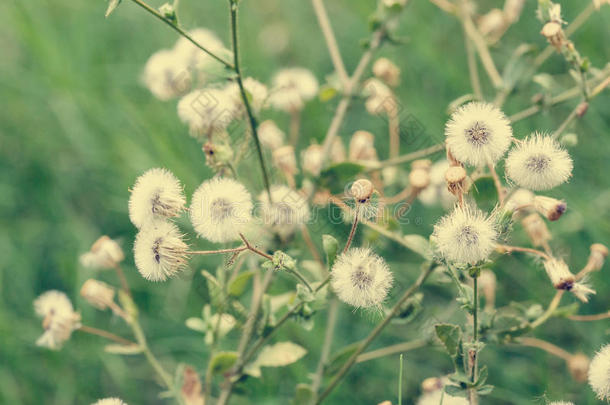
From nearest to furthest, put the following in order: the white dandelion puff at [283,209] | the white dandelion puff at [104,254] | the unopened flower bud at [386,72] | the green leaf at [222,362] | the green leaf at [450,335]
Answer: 1. the green leaf at [450,335]
2. the green leaf at [222,362]
3. the white dandelion puff at [283,209]
4. the white dandelion puff at [104,254]
5. the unopened flower bud at [386,72]

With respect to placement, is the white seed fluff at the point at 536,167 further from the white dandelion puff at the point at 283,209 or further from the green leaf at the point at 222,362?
the green leaf at the point at 222,362

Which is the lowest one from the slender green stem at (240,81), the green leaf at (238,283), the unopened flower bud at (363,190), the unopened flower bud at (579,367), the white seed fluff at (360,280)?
the white seed fluff at (360,280)

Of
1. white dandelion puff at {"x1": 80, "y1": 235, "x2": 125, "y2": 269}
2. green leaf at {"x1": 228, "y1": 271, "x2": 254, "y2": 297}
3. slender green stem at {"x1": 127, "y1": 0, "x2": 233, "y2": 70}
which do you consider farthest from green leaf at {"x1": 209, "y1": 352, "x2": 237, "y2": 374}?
slender green stem at {"x1": 127, "y1": 0, "x2": 233, "y2": 70}

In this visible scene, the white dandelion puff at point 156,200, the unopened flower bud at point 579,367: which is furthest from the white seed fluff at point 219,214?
the unopened flower bud at point 579,367

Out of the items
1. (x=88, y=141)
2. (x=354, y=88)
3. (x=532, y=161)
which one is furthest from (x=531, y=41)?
(x=88, y=141)

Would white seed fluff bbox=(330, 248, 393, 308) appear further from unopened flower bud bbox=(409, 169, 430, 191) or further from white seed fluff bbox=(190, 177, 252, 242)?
unopened flower bud bbox=(409, 169, 430, 191)

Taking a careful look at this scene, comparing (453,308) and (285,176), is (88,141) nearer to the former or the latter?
(285,176)

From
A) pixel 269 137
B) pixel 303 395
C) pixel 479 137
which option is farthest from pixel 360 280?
pixel 269 137

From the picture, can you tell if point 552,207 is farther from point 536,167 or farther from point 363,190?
point 363,190
